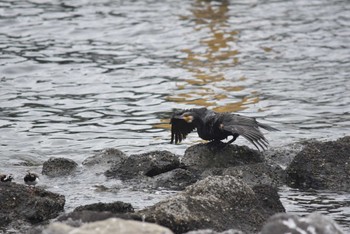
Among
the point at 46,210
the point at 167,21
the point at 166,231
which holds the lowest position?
the point at 167,21

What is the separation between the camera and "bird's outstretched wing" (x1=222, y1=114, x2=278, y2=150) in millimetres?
10125

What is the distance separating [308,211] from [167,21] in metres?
14.0

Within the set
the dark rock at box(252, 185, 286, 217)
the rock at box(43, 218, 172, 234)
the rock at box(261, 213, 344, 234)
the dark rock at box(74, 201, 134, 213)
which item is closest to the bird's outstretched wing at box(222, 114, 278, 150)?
the dark rock at box(252, 185, 286, 217)

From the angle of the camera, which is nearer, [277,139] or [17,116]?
[277,139]

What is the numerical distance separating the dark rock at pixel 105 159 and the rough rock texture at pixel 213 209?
289 cm

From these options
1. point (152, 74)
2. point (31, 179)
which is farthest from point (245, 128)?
point (152, 74)

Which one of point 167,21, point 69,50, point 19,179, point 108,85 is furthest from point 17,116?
point 167,21

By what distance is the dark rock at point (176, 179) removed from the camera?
995cm

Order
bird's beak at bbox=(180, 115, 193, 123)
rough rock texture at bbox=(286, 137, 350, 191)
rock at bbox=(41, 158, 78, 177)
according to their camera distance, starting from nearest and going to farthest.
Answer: rough rock texture at bbox=(286, 137, 350, 191) < bird's beak at bbox=(180, 115, 193, 123) < rock at bbox=(41, 158, 78, 177)

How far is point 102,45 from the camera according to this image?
20281 mm

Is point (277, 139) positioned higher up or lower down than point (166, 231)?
lower down

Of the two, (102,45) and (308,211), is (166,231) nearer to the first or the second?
(308,211)

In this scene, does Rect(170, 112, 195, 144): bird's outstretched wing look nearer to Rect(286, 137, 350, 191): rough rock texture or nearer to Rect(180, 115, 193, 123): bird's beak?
Rect(180, 115, 193, 123): bird's beak

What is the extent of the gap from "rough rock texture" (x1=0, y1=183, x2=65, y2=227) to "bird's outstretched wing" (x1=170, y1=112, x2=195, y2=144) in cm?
261
